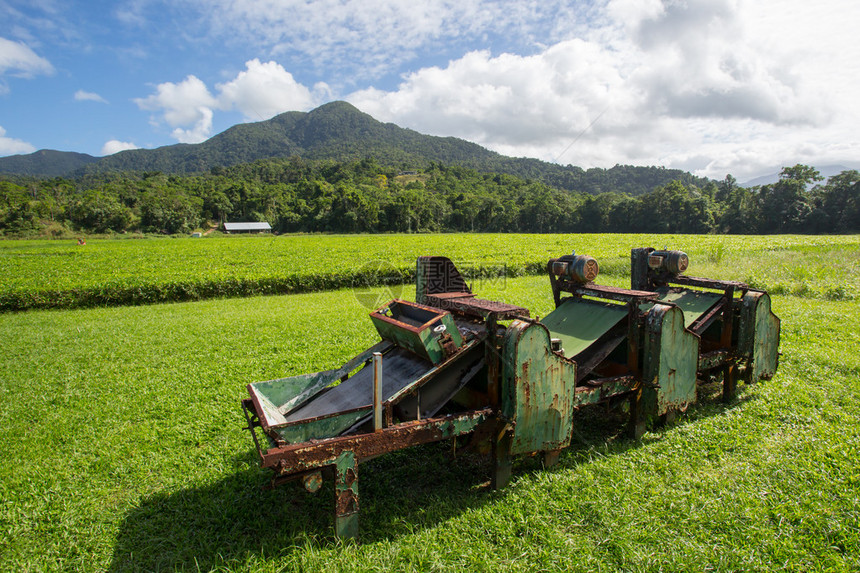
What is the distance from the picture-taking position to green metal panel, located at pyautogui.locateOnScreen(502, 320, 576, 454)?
9.83 feet

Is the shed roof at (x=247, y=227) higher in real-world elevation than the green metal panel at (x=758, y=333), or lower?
higher

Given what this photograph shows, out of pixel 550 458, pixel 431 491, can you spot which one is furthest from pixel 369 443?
pixel 550 458

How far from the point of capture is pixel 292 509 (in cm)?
329

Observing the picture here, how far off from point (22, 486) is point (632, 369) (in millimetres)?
5584

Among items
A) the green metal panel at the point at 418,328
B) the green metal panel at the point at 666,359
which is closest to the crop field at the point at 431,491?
the green metal panel at the point at 666,359

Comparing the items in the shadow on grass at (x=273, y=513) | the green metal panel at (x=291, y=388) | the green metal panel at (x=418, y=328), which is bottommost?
the shadow on grass at (x=273, y=513)

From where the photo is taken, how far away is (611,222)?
71312mm

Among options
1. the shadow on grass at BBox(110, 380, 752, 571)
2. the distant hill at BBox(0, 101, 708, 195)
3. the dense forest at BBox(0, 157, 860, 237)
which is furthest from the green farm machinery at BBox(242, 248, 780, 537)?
the dense forest at BBox(0, 157, 860, 237)

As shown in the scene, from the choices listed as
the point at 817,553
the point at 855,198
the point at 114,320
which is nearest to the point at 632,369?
the point at 817,553

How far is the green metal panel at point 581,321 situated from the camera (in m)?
4.10

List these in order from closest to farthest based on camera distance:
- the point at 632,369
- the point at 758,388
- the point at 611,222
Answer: the point at 632,369, the point at 758,388, the point at 611,222

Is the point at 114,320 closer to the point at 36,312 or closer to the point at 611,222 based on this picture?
the point at 36,312

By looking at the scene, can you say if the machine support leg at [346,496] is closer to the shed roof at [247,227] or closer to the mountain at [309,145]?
the mountain at [309,145]

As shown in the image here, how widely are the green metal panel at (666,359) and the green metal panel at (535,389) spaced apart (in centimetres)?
99
